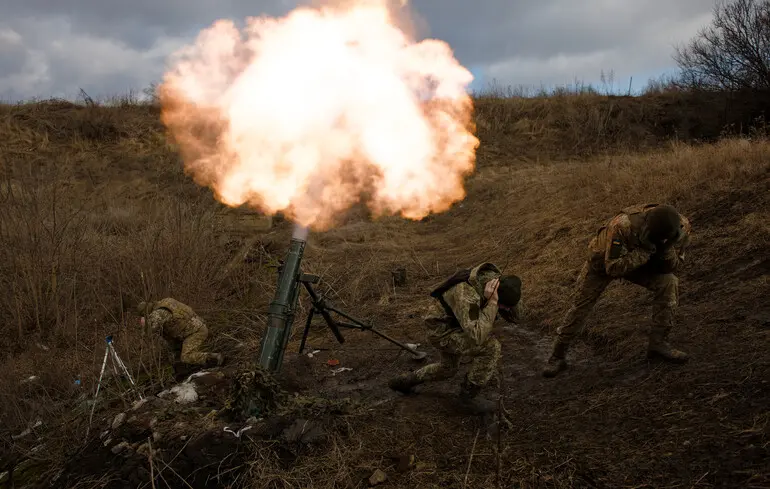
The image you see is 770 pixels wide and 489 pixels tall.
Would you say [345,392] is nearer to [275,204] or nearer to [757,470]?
[275,204]

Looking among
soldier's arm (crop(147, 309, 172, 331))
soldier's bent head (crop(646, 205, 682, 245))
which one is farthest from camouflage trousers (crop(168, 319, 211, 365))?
soldier's bent head (crop(646, 205, 682, 245))

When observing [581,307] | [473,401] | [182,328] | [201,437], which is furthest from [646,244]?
[182,328]

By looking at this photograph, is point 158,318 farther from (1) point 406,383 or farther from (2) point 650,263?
(2) point 650,263

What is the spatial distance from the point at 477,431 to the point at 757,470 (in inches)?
66.1

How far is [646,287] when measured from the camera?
470 centimetres

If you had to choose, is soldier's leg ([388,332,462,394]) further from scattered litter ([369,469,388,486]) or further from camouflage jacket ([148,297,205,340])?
camouflage jacket ([148,297,205,340])

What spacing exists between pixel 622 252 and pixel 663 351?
0.90 meters

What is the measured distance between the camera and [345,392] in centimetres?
519

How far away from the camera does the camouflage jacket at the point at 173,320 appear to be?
5949mm

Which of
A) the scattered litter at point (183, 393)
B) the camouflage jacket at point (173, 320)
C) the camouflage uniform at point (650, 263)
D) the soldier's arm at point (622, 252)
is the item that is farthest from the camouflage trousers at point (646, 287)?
the camouflage jacket at point (173, 320)

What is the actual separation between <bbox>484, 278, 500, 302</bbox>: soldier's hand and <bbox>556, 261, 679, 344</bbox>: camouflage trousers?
1203 millimetres

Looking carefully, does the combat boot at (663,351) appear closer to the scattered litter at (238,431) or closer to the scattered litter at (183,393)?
the scattered litter at (238,431)

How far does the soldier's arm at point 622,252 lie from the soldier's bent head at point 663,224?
0.17 meters

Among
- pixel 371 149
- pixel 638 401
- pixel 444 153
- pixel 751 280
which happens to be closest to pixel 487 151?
pixel 444 153
